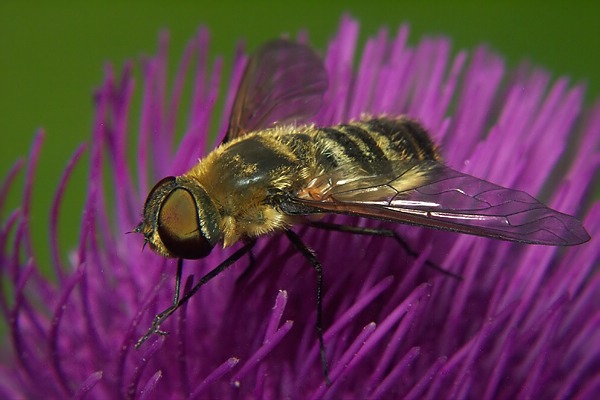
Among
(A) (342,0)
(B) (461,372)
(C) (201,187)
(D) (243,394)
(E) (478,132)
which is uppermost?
(A) (342,0)

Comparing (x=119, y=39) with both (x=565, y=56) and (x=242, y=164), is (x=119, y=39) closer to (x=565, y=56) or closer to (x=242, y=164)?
(x=565, y=56)

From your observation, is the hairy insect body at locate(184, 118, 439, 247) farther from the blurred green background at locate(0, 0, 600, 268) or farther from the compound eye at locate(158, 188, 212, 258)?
the blurred green background at locate(0, 0, 600, 268)

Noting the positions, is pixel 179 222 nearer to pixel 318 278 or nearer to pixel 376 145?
pixel 318 278

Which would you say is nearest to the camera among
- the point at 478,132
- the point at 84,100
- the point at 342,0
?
the point at 478,132

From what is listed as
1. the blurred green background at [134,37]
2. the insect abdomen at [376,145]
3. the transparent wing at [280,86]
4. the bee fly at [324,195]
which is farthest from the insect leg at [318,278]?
the blurred green background at [134,37]

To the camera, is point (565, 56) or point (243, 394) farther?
point (565, 56)

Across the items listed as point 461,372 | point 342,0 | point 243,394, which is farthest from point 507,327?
point 342,0
